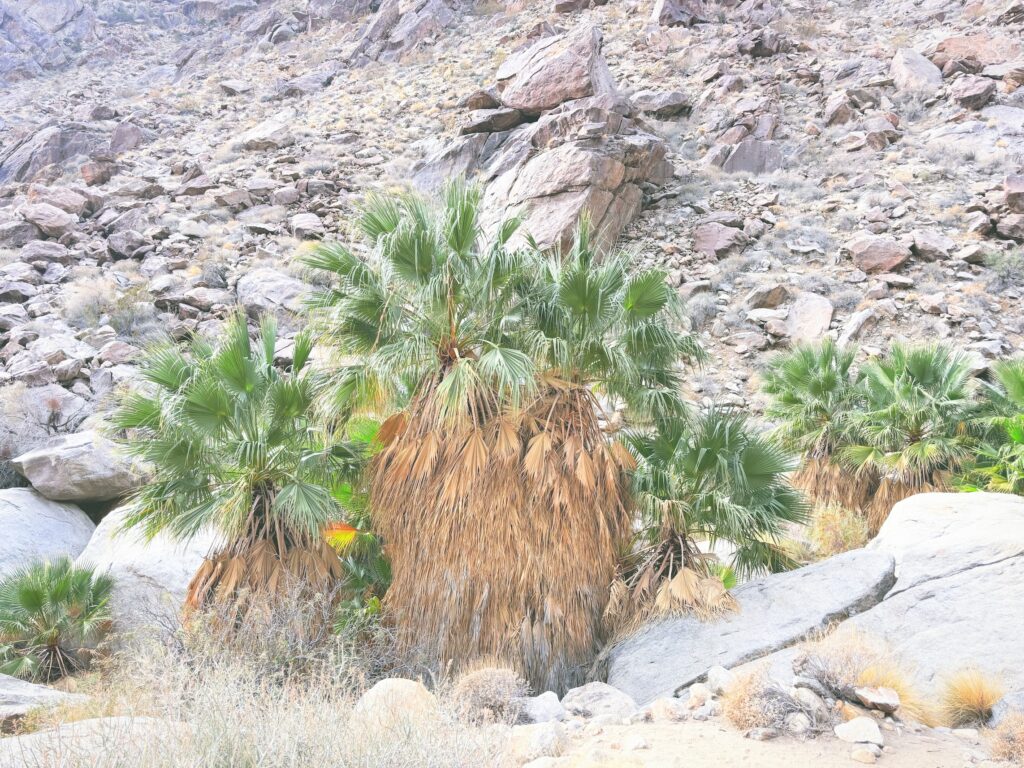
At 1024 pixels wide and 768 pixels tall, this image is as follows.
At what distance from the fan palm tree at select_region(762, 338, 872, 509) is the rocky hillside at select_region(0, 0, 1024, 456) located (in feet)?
11.6

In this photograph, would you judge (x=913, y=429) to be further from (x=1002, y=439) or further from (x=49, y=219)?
(x=49, y=219)

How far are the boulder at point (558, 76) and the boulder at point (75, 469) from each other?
2188 centimetres

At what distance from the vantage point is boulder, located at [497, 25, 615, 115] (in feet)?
94.5

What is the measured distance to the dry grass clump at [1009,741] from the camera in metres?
4.93

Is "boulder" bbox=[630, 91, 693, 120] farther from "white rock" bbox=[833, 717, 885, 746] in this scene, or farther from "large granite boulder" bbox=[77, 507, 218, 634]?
"white rock" bbox=[833, 717, 885, 746]

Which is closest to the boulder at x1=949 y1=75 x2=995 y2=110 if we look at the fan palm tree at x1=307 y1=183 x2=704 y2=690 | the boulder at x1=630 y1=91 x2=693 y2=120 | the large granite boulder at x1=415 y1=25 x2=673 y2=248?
the boulder at x1=630 y1=91 x2=693 y2=120

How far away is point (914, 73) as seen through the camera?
30.2 m

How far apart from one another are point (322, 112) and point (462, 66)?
847 cm

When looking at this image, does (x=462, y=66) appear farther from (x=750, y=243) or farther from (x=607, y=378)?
(x=607, y=378)

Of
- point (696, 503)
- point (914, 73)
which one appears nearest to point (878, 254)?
point (914, 73)

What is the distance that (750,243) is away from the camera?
2373 cm

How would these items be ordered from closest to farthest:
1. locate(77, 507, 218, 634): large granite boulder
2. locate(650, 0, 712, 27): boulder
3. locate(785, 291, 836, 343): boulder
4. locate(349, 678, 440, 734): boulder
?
locate(349, 678, 440, 734): boulder < locate(77, 507, 218, 634): large granite boulder < locate(785, 291, 836, 343): boulder < locate(650, 0, 712, 27): boulder

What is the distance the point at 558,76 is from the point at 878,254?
15.0m

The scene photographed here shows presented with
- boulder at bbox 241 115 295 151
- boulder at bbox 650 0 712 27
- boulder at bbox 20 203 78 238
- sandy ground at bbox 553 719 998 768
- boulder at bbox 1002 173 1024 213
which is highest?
boulder at bbox 650 0 712 27
